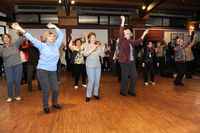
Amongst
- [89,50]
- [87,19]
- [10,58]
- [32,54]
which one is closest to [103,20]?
[87,19]

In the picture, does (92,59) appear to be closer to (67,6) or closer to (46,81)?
(46,81)

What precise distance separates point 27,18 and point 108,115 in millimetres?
9771

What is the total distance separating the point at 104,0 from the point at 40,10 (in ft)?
11.4

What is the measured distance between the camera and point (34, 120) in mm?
3438

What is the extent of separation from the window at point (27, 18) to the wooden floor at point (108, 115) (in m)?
7.55

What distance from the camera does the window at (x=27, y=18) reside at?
38.9ft

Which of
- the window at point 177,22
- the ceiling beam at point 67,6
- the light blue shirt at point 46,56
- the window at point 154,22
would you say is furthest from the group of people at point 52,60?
the window at point 177,22

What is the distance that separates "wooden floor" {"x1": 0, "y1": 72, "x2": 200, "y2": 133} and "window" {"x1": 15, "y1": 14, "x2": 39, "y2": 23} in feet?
24.8

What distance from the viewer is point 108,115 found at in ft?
12.0

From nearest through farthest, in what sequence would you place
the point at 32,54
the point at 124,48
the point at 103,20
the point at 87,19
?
the point at 124,48, the point at 32,54, the point at 87,19, the point at 103,20

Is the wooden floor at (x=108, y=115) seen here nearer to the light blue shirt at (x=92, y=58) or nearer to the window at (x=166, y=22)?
the light blue shirt at (x=92, y=58)

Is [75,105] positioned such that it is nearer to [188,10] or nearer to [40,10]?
[40,10]

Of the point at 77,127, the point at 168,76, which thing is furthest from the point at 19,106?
the point at 168,76

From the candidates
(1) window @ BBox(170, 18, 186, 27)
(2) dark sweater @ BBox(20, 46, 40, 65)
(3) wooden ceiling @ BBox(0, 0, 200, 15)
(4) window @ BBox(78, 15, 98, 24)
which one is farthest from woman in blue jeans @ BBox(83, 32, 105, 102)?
(1) window @ BBox(170, 18, 186, 27)
